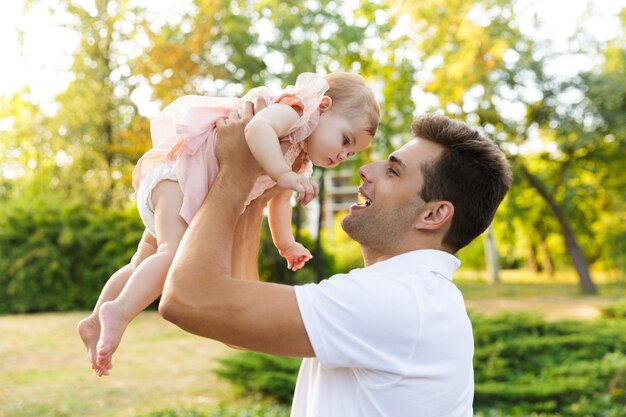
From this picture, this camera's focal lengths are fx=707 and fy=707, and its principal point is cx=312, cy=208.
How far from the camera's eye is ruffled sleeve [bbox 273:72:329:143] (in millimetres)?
2127

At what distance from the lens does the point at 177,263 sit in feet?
5.43

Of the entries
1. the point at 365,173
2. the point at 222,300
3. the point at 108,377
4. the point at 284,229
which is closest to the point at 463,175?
the point at 365,173

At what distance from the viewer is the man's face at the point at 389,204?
79.1 inches

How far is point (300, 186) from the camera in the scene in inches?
73.8

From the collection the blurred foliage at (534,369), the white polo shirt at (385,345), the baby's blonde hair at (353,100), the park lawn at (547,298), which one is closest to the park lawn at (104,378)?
the blurred foliage at (534,369)

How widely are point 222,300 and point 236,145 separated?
1.60 feet

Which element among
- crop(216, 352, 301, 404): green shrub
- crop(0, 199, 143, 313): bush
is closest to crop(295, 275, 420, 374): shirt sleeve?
crop(216, 352, 301, 404): green shrub

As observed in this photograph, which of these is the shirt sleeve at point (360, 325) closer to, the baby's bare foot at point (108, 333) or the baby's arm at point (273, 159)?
the baby's arm at point (273, 159)

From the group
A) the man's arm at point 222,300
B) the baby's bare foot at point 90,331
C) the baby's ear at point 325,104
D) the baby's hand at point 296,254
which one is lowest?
the baby's bare foot at point 90,331

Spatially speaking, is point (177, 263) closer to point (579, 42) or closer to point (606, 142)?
point (579, 42)

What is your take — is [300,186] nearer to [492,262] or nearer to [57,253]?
[57,253]

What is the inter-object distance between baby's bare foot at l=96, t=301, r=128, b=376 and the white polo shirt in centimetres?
57

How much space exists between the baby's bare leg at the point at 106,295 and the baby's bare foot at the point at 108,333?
80 mm

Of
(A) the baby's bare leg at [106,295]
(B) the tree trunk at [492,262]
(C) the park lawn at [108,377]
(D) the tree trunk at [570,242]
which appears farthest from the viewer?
(B) the tree trunk at [492,262]
